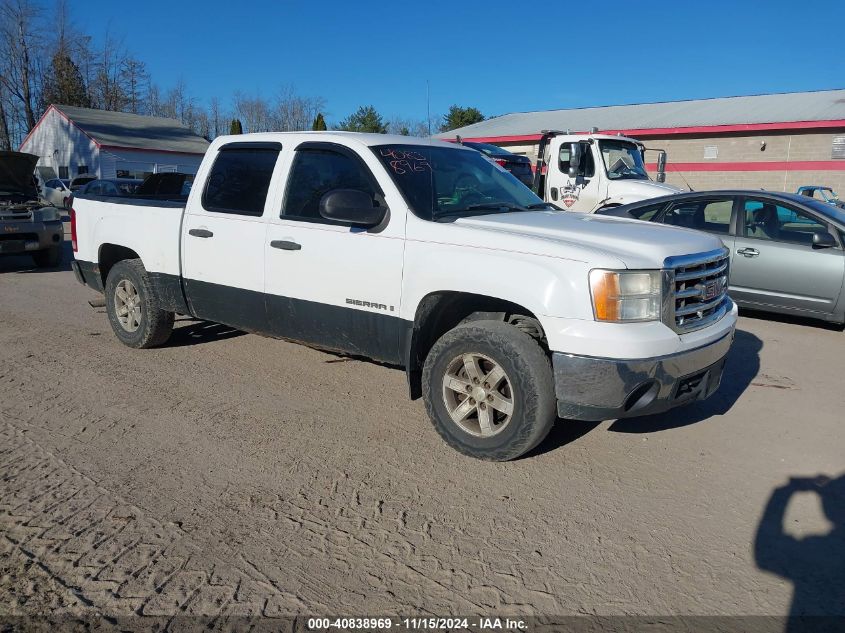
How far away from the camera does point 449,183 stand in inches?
190

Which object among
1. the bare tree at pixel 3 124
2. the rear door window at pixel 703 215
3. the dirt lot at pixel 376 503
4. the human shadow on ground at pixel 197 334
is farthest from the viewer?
the bare tree at pixel 3 124

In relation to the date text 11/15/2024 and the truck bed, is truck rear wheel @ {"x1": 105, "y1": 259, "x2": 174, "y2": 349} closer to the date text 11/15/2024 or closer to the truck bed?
the truck bed

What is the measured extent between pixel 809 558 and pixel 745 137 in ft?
88.5

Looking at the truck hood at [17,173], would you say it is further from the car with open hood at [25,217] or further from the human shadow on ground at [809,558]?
the human shadow on ground at [809,558]

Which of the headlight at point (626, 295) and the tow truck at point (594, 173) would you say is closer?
the headlight at point (626, 295)

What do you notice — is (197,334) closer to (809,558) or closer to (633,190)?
(809,558)

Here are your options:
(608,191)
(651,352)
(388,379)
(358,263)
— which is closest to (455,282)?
(358,263)

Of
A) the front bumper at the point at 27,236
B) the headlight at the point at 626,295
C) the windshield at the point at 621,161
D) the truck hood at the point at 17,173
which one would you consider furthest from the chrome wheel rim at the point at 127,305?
the windshield at the point at 621,161

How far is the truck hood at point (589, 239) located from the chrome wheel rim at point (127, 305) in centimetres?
354

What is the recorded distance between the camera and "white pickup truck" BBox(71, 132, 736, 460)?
3680 millimetres

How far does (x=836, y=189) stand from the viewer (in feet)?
81.2

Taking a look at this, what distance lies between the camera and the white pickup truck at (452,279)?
3.68 m

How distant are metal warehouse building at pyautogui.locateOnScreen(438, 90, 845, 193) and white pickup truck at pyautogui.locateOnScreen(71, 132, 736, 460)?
24376 millimetres

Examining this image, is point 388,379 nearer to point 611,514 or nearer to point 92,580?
point 611,514
